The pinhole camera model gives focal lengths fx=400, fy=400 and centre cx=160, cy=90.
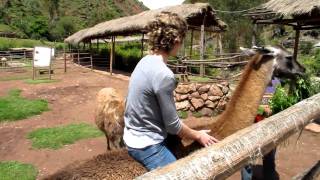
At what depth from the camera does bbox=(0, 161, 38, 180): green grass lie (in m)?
5.94

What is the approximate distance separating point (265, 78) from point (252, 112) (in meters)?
0.54

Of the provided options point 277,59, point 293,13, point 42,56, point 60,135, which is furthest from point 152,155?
point 42,56

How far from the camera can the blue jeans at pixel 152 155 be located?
2696mm

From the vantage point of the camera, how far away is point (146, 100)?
2580mm

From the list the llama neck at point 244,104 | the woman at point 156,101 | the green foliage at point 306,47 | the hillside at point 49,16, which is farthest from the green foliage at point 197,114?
the hillside at point 49,16

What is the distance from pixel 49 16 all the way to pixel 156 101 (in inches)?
2862

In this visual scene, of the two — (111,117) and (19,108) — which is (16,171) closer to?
(111,117)

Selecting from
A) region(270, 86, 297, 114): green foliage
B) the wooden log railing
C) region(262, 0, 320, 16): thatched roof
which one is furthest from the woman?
region(262, 0, 320, 16): thatched roof

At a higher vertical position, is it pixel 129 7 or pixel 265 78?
pixel 129 7

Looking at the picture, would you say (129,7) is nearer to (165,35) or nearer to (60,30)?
(60,30)

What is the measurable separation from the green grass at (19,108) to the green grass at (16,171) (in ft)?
12.3

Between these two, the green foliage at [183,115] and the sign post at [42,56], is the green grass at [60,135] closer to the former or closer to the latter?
the green foliage at [183,115]

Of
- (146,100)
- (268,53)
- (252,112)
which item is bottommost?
(252,112)

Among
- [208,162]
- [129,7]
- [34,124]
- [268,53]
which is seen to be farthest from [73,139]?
[129,7]
